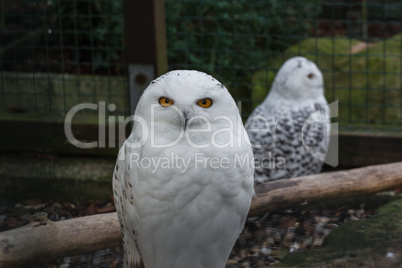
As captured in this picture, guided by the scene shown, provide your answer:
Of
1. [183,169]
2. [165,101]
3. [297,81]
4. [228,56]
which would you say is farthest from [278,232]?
[228,56]

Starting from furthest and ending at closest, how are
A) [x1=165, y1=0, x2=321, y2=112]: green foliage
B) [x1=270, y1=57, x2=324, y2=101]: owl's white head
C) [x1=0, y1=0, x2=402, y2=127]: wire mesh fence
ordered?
[x1=165, y1=0, x2=321, y2=112]: green foliage < [x1=0, y1=0, x2=402, y2=127]: wire mesh fence < [x1=270, y1=57, x2=324, y2=101]: owl's white head

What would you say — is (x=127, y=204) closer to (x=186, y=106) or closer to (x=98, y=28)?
(x=186, y=106)

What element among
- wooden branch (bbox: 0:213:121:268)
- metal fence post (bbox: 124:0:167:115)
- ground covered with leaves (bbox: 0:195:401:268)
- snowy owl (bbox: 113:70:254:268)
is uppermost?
metal fence post (bbox: 124:0:167:115)

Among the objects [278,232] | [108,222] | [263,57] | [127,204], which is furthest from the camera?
[263,57]

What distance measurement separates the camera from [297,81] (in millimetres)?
3605

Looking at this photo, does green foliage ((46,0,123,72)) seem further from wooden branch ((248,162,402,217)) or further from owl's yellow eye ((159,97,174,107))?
owl's yellow eye ((159,97,174,107))

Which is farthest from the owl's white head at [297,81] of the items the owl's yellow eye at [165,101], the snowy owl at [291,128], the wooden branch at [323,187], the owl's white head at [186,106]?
the owl's yellow eye at [165,101]

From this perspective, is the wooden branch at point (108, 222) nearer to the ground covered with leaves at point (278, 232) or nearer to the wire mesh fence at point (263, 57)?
the ground covered with leaves at point (278, 232)

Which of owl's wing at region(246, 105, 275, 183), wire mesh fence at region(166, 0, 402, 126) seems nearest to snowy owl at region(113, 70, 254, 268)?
owl's wing at region(246, 105, 275, 183)

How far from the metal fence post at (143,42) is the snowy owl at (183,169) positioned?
162 cm

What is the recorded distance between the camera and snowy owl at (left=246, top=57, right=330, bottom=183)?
11.4 ft

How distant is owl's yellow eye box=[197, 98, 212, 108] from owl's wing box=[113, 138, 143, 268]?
0.28 metres

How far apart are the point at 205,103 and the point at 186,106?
0.22 feet

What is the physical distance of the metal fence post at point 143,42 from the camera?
3.34 metres
